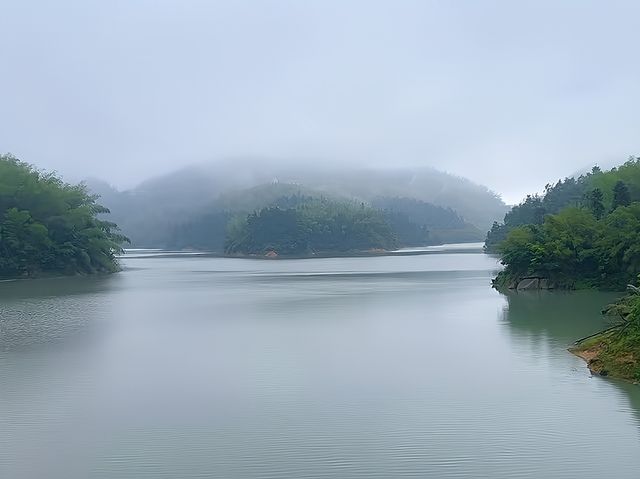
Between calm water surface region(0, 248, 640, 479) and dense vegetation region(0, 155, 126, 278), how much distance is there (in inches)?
972

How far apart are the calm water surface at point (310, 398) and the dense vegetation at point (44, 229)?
24687 mm

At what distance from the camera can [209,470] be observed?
7934 mm

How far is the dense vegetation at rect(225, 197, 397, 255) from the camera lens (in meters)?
98.0

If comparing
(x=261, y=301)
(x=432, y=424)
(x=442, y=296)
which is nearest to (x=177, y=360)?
(x=432, y=424)

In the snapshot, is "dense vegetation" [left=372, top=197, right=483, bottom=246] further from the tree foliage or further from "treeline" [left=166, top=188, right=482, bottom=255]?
the tree foliage

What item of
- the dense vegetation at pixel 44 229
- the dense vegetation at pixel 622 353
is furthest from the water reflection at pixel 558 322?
the dense vegetation at pixel 44 229

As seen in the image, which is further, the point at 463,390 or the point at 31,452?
the point at 463,390

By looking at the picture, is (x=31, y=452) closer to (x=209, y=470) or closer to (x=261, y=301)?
(x=209, y=470)

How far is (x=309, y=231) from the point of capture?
332 feet

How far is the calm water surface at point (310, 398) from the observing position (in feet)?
27.0

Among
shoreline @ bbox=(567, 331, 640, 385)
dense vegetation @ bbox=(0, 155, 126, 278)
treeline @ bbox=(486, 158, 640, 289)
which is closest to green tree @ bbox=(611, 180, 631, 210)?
treeline @ bbox=(486, 158, 640, 289)

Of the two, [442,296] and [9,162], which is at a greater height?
[9,162]

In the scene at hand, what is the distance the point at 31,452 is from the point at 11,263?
39548 millimetres

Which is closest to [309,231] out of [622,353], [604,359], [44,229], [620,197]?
[44,229]
